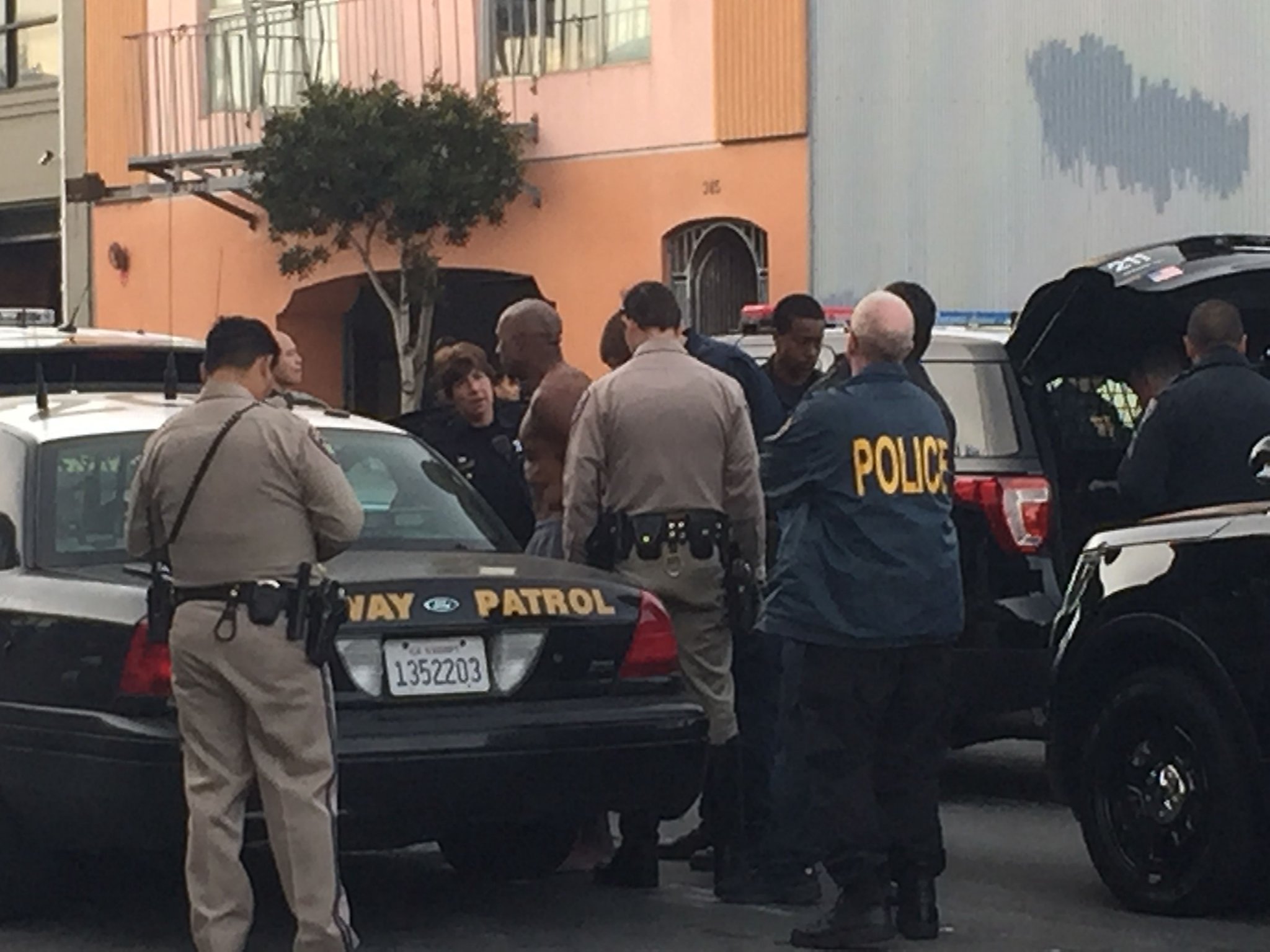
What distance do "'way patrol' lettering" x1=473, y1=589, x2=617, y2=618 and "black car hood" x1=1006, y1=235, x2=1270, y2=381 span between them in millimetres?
2292

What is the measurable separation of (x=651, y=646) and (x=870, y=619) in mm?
699

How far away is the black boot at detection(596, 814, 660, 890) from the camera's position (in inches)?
356

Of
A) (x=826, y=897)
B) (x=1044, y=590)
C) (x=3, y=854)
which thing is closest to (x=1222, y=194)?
(x=1044, y=590)

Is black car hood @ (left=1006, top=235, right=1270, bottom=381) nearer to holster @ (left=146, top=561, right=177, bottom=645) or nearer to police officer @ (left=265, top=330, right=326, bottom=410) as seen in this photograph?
police officer @ (left=265, top=330, right=326, bottom=410)

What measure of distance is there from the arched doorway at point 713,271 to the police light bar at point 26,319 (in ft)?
26.6

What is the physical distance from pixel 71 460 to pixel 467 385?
2.35m

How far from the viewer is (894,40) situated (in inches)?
778

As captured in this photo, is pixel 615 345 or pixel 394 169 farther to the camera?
pixel 394 169

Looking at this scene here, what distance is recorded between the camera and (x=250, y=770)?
7484 millimetres

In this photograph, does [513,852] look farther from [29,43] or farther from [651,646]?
[29,43]

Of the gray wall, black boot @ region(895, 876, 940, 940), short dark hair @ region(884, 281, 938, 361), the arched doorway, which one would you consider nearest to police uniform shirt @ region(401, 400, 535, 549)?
short dark hair @ region(884, 281, 938, 361)

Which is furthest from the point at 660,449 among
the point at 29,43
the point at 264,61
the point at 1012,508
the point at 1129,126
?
the point at 29,43

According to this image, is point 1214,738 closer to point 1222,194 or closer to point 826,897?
point 826,897

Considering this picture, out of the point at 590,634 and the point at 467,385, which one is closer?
the point at 590,634
